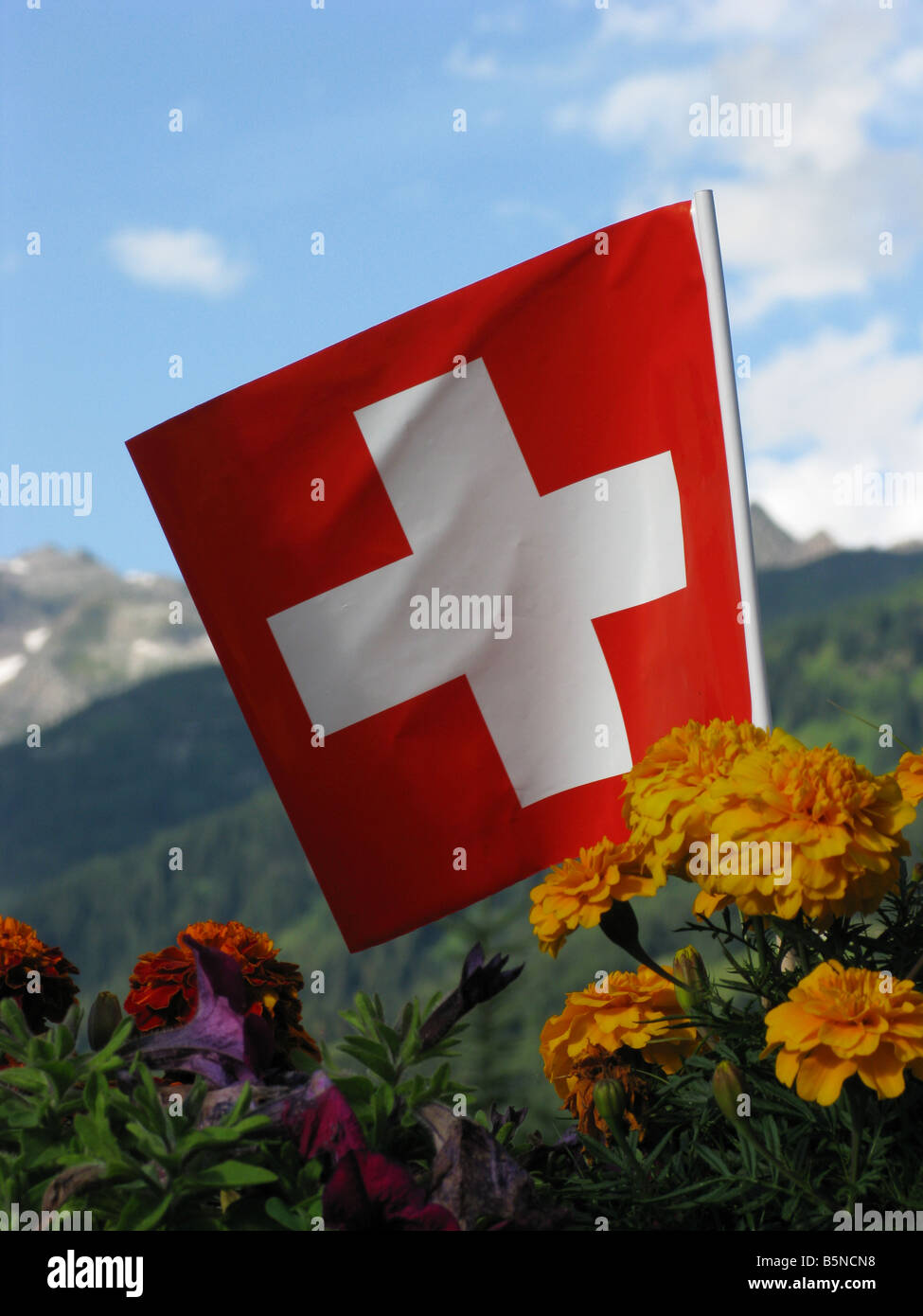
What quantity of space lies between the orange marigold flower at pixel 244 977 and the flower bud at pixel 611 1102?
1.68 ft

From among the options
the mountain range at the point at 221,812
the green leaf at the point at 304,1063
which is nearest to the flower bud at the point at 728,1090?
the green leaf at the point at 304,1063

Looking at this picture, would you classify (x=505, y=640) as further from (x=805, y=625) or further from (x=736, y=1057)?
(x=805, y=625)

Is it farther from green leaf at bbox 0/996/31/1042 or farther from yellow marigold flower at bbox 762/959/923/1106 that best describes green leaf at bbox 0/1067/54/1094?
yellow marigold flower at bbox 762/959/923/1106

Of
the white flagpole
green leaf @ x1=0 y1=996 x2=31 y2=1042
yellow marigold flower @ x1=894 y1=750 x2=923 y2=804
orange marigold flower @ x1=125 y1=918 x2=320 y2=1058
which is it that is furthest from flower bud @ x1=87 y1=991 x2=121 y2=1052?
the white flagpole

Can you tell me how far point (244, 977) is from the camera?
207 centimetres

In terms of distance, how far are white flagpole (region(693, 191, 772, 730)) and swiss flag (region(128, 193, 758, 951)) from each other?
0.02 m

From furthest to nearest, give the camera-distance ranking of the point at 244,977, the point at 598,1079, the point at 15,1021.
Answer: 1. the point at 244,977
2. the point at 598,1079
3. the point at 15,1021

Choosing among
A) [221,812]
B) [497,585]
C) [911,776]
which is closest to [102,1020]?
[911,776]

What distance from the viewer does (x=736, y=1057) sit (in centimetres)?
176

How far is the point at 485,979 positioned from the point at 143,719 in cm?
18957

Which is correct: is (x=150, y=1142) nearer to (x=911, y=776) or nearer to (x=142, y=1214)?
(x=142, y=1214)

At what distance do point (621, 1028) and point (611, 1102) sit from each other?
0.72 feet

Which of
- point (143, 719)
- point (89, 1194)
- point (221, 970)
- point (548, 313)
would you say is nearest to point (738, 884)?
point (221, 970)

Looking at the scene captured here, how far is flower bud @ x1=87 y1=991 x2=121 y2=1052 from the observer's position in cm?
193
